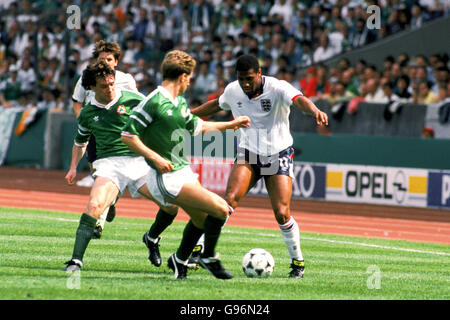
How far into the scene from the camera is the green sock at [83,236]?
357 inches

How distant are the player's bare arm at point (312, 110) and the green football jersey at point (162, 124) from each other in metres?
1.41

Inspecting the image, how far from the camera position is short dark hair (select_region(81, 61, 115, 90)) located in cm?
953

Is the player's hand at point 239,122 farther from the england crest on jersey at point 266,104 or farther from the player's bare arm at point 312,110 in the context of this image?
the england crest on jersey at point 266,104

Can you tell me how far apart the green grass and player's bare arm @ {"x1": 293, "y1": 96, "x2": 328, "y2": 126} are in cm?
165

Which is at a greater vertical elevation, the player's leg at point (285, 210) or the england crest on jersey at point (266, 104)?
the england crest on jersey at point (266, 104)

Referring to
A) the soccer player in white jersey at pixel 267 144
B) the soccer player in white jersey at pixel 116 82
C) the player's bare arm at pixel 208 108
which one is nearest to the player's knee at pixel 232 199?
the soccer player in white jersey at pixel 267 144

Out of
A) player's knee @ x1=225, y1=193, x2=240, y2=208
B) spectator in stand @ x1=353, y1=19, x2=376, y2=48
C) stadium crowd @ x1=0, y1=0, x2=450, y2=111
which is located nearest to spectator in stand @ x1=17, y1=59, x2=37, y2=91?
stadium crowd @ x1=0, y1=0, x2=450, y2=111

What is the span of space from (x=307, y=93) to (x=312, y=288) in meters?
13.7

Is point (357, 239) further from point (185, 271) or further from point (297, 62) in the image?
point (297, 62)
